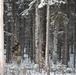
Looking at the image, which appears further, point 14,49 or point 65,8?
point 65,8

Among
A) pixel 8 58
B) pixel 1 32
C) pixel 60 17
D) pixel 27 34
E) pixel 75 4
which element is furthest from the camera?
pixel 27 34

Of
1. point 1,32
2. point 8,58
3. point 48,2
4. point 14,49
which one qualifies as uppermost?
point 48,2

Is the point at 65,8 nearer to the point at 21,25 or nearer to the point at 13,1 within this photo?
the point at 13,1

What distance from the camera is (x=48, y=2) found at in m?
15.2

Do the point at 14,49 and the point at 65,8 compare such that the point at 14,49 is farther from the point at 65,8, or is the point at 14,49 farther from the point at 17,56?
the point at 65,8

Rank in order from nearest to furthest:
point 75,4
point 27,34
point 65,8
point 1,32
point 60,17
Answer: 1. point 1,32
2. point 60,17
3. point 65,8
4. point 75,4
5. point 27,34

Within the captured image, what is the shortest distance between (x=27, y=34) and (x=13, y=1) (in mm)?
12097

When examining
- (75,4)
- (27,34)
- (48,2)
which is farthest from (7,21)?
(48,2)

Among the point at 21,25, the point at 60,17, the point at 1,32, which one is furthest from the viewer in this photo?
the point at 21,25

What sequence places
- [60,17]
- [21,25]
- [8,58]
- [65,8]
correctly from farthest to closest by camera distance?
[21,25]
[8,58]
[65,8]
[60,17]

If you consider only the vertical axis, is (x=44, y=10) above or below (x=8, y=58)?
above

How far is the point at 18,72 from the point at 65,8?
980cm

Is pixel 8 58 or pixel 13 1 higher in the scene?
pixel 13 1

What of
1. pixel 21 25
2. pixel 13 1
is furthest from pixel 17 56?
pixel 21 25
